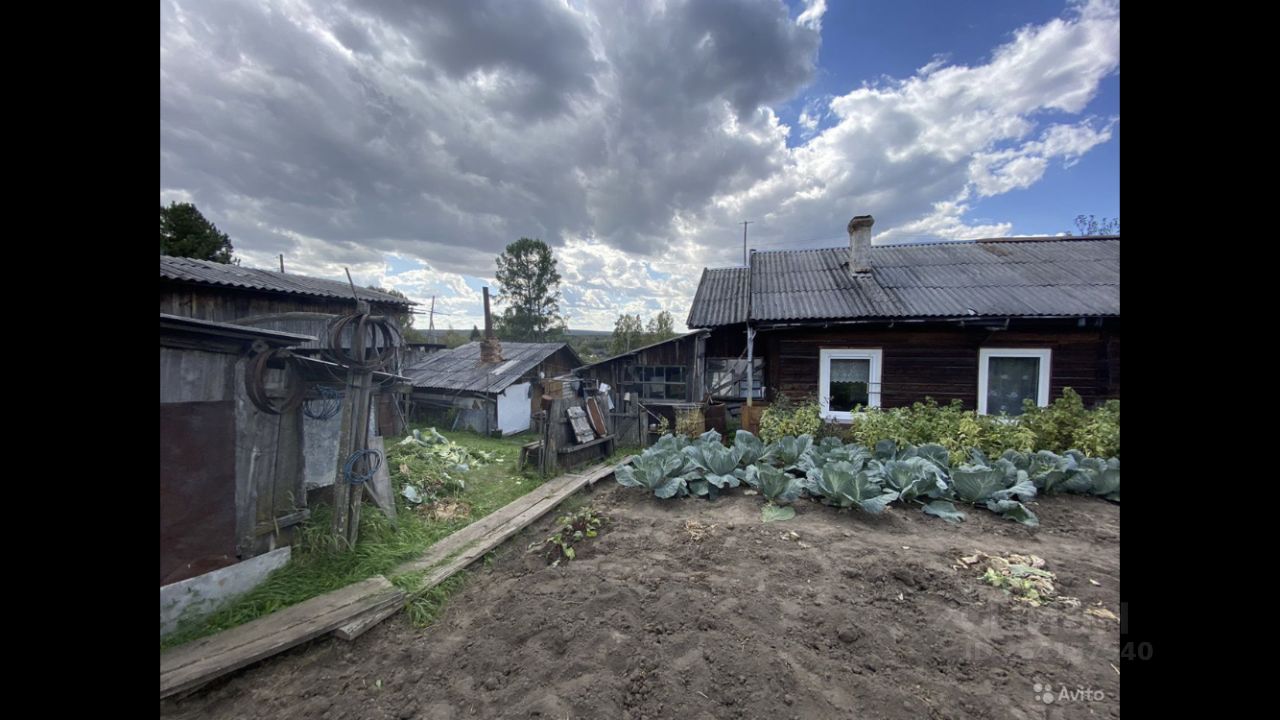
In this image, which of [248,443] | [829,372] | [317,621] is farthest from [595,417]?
[317,621]

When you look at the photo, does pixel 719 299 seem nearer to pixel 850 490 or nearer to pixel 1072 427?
pixel 850 490

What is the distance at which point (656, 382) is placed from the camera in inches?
446

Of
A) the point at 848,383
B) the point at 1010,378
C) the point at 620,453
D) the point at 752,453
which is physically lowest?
the point at 620,453

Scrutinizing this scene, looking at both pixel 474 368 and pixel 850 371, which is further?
pixel 474 368

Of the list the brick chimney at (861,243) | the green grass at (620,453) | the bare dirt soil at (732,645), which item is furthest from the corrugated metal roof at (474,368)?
the brick chimney at (861,243)

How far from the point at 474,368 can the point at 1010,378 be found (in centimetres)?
1528

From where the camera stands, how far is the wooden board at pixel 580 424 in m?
8.01

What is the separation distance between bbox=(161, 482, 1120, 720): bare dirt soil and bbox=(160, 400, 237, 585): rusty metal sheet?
116 centimetres

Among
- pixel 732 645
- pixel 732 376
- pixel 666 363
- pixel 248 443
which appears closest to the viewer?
pixel 732 645

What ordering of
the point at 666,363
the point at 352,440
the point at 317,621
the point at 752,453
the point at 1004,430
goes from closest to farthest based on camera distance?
the point at 317,621
the point at 352,440
the point at 1004,430
the point at 752,453
the point at 666,363

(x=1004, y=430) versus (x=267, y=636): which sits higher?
(x=1004, y=430)

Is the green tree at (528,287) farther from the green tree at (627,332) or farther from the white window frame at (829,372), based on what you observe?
the white window frame at (829,372)
